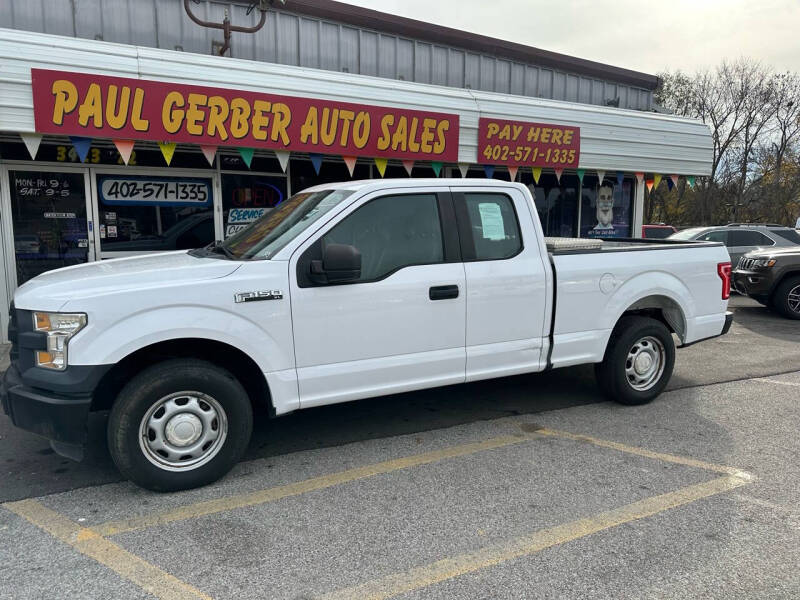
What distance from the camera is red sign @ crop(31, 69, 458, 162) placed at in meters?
6.98

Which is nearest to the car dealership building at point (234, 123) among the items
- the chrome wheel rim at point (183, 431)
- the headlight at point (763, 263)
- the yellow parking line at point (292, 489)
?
the headlight at point (763, 263)

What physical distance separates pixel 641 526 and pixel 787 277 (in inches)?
381

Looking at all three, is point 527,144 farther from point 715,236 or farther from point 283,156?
point 715,236

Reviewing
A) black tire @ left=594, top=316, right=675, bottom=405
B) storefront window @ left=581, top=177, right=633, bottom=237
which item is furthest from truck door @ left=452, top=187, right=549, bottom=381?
storefront window @ left=581, top=177, right=633, bottom=237

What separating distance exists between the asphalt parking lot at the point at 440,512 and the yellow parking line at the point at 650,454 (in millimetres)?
20

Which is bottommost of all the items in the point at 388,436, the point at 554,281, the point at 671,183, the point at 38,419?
the point at 388,436

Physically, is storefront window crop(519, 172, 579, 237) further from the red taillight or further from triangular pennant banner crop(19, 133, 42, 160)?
triangular pennant banner crop(19, 133, 42, 160)

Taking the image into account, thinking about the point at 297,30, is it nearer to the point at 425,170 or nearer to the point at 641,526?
the point at 425,170

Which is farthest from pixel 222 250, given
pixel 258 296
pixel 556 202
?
pixel 556 202

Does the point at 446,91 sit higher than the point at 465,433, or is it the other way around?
the point at 446,91

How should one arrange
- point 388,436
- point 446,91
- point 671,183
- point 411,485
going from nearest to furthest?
point 411,485 → point 388,436 → point 446,91 → point 671,183

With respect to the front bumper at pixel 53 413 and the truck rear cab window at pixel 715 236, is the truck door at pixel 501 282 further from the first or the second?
the truck rear cab window at pixel 715 236

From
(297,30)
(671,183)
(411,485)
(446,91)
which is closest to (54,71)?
(297,30)

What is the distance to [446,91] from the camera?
9.84m
